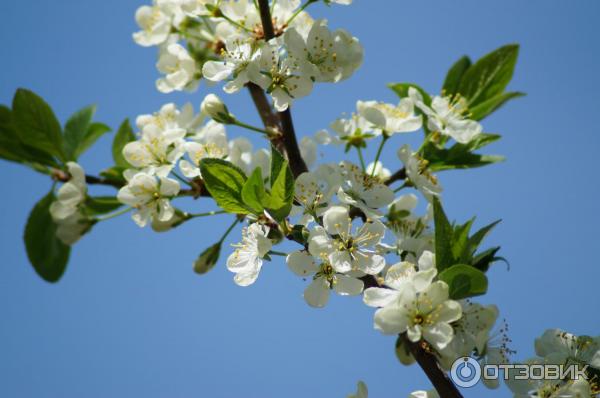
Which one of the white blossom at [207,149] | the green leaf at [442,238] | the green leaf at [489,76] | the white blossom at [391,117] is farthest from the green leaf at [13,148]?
the green leaf at [489,76]

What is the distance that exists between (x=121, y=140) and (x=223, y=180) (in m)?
1.15

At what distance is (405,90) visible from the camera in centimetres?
249

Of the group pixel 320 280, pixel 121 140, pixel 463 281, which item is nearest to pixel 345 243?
pixel 320 280

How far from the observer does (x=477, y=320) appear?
1838mm

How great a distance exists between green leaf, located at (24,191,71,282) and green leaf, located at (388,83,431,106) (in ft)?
5.18

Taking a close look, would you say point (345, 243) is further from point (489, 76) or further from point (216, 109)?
point (489, 76)

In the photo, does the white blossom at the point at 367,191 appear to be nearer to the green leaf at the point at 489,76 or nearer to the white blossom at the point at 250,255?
the white blossom at the point at 250,255

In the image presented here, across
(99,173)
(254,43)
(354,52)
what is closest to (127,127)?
(99,173)

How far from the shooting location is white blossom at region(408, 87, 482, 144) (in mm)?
2285

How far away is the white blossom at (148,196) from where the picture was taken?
7.26 ft

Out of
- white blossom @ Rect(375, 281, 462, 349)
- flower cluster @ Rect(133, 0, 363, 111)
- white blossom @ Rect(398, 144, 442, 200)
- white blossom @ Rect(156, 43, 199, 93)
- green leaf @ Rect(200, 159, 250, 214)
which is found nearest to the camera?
white blossom @ Rect(375, 281, 462, 349)

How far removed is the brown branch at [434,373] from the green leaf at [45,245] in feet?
5.73

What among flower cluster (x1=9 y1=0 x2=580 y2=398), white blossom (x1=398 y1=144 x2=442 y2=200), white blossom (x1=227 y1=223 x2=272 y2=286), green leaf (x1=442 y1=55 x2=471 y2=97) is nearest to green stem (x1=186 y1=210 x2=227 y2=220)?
flower cluster (x1=9 y1=0 x2=580 y2=398)

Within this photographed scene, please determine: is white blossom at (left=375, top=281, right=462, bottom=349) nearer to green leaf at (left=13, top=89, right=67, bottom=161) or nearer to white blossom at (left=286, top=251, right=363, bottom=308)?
white blossom at (left=286, top=251, right=363, bottom=308)
